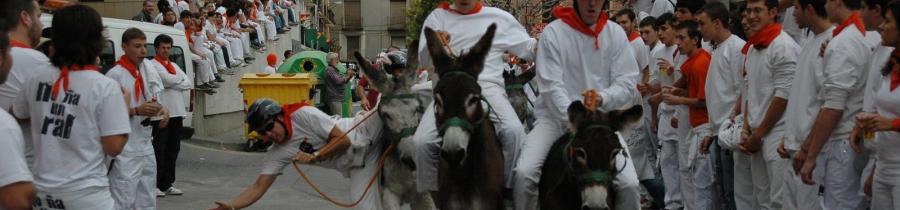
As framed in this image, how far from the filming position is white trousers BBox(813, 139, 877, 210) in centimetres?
896

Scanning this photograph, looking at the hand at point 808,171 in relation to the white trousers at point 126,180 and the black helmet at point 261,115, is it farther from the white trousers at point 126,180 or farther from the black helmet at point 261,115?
the white trousers at point 126,180

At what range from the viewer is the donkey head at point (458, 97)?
25.9 ft

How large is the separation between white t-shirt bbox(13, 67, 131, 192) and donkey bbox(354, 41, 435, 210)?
2.70 metres

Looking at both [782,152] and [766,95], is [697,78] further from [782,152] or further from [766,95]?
[782,152]

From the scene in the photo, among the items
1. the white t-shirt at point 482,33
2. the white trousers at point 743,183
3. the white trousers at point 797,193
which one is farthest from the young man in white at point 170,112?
the white trousers at point 797,193

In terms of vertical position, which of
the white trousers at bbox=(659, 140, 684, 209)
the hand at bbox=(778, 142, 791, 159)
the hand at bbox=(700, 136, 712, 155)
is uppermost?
the hand at bbox=(778, 142, 791, 159)

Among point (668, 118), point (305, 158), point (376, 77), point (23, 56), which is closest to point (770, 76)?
point (376, 77)

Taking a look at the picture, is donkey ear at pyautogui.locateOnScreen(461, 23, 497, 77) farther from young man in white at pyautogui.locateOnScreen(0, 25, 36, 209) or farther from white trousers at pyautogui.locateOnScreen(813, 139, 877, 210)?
young man in white at pyautogui.locateOnScreen(0, 25, 36, 209)

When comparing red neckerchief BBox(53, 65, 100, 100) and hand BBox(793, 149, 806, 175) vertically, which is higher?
red neckerchief BBox(53, 65, 100, 100)

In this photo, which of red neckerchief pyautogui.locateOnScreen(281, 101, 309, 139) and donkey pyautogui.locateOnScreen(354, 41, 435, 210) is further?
donkey pyautogui.locateOnScreen(354, 41, 435, 210)

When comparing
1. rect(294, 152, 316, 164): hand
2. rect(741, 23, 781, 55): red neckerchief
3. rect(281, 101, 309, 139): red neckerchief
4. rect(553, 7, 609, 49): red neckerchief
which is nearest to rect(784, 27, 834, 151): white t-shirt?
rect(741, 23, 781, 55): red neckerchief

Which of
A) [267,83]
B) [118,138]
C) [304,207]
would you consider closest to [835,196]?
[118,138]

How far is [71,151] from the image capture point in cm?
746

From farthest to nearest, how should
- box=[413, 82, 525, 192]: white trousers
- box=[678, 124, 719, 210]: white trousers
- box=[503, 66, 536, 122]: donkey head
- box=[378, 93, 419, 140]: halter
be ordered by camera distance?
1. box=[678, 124, 719, 210]: white trousers
2. box=[503, 66, 536, 122]: donkey head
3. box=[378, 93, 419, 140]: halter
4. box=[413, 82, 525, 192]: white trousers
